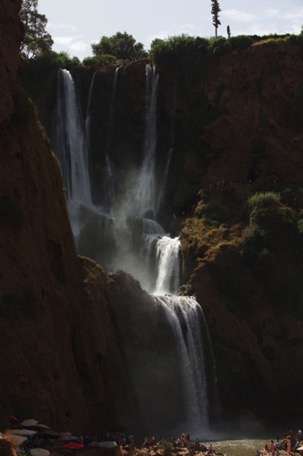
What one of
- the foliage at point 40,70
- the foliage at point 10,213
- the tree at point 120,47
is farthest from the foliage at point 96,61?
the foliage at point 10,213

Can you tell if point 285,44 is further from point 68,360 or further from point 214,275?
point 68,360

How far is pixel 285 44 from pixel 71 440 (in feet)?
150

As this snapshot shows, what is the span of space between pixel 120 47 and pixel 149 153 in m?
32.0

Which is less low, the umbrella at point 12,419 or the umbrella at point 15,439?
the umbrella at point 15,439

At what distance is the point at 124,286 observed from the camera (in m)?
41.3

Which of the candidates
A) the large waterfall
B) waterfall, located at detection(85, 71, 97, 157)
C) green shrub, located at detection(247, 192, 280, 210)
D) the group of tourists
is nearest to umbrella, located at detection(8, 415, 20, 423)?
the group of tourists

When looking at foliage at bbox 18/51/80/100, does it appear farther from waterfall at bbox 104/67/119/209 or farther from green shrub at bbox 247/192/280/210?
green shrub at bbox 247/192/280/210

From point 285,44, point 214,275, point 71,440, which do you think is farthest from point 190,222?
point 71,440

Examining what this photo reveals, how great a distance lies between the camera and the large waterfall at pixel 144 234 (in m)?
43.0

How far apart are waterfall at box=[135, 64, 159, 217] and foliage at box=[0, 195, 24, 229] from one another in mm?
30932

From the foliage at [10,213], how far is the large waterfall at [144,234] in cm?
1287

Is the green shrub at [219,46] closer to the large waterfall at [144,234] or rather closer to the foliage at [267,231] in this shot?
the large waterfall at [144,234]

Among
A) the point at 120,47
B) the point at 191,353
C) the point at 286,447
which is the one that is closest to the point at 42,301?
the point at 286,447

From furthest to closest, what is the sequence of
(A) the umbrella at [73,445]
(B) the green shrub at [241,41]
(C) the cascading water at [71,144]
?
(B) the green shrub at [241,41]
(C) the cascading water at [71,144]
(A) the umbrella at [73,445]
